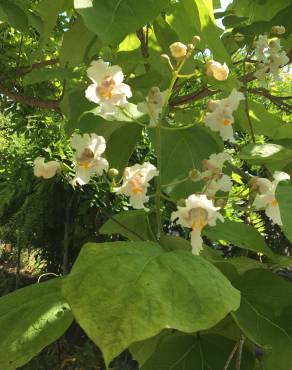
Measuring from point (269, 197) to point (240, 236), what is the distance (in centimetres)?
9

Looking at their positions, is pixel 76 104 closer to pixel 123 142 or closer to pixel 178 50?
pixel 123 142

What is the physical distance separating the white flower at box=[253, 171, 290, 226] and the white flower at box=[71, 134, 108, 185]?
0.22m

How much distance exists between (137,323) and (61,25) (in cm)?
180

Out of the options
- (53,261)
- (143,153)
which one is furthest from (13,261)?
(143,153)

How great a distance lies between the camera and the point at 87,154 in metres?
0.69

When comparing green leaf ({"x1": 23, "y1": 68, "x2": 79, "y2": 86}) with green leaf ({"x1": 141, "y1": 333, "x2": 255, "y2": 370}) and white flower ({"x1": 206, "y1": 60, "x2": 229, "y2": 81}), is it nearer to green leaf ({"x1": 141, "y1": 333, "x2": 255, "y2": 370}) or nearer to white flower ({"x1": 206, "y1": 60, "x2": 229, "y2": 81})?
white flower ({"x1": 206, "y1": 60, "x2": 229, "y2": 81})

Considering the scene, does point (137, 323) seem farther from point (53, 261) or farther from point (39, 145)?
point (53, 261)

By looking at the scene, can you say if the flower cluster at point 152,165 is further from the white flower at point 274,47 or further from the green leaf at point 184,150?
the white flower at point 274,47

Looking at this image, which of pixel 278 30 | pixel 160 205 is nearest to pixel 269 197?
pixel 160 205

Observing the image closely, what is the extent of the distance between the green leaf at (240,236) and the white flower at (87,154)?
0.64 ft

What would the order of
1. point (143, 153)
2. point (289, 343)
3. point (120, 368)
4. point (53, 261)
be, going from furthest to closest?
point (53, 261) → point (120, 368) → point (143, 153) → point (289, 343)

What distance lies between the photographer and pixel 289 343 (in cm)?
63

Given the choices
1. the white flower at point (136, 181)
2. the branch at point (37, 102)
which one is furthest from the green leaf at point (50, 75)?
the branch at point (37, 102)

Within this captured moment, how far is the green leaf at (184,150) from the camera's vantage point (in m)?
0.81
